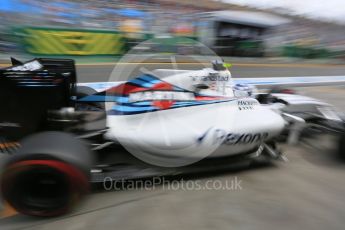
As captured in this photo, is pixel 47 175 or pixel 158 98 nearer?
pixel 47 175

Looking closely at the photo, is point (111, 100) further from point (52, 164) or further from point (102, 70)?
point (102, 70)

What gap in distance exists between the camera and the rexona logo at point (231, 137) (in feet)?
11.2

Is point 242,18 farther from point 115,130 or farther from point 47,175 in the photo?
point 47,175

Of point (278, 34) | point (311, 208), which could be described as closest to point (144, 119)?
point (311, 208)

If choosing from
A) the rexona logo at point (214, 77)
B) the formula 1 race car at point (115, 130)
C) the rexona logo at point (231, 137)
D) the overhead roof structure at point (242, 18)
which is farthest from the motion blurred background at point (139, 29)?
the rexona logo at point (231, 137)

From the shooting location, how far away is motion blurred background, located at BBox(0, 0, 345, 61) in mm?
13336

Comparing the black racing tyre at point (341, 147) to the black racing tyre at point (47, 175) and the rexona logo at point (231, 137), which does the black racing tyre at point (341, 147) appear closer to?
the rexona logo at point (231, 137)

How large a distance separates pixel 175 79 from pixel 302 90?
6671 millimetres

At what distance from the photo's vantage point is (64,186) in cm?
271

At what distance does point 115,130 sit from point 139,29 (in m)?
14.3

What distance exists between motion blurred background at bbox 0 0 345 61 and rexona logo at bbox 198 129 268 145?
435 inches

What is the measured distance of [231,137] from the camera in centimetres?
348

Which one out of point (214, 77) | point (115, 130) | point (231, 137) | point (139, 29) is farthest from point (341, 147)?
point (139, 29)

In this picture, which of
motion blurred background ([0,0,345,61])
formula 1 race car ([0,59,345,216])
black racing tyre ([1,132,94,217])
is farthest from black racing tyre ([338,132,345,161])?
motion blurred background ([0,0,345,61])
